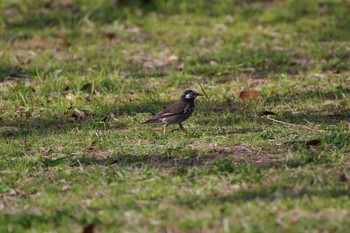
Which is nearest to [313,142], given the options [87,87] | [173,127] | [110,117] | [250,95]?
[173,127]

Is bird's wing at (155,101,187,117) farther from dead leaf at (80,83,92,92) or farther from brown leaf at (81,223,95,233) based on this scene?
brown leaf at (81,223,95,233)

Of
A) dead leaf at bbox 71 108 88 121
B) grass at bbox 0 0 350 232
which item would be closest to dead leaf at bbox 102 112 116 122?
grass at bbox 0 0 350 232

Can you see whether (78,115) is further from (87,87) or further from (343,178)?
(343,178)

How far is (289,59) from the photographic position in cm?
1091

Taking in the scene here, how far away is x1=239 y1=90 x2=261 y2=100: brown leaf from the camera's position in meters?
9.02

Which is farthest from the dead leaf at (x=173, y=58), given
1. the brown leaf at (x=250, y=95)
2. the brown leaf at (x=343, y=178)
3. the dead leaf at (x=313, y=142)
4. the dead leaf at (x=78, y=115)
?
the brown leaf at (x=343, y=178)

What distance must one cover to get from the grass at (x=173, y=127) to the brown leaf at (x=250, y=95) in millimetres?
88

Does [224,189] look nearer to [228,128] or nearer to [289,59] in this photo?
[228,128]

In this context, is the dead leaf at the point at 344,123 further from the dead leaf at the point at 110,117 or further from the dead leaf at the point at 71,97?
the dead leaf at the point at 71,97

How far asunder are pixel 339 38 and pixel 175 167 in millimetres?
6470

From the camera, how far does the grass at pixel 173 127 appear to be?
17.1 feet

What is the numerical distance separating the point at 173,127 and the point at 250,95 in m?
1.31

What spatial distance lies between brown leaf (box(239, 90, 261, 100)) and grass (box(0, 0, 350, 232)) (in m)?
0.09

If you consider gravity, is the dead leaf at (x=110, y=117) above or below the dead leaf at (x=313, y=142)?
below
